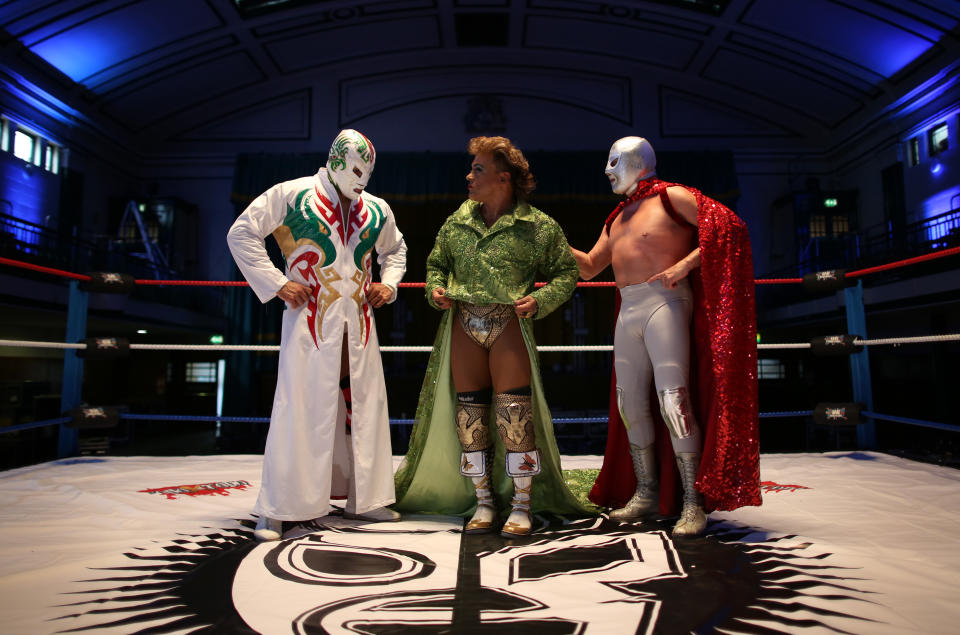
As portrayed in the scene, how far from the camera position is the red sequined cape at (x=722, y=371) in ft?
5.56

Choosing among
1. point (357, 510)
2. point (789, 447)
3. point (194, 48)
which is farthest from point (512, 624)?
point (194, 48)

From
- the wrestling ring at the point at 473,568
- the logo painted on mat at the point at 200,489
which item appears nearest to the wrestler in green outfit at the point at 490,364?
the wrestling ring at the point at 473,568

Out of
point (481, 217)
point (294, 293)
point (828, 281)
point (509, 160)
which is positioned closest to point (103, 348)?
point (294, 293)

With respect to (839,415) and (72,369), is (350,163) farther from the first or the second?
(839,415)

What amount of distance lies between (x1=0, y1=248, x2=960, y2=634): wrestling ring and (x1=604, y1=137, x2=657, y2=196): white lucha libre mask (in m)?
1.09

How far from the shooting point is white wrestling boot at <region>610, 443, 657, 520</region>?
187 cm

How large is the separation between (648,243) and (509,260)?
438 millimetres

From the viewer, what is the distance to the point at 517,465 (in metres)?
1.80

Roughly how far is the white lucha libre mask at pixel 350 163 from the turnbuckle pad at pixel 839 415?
2.28m

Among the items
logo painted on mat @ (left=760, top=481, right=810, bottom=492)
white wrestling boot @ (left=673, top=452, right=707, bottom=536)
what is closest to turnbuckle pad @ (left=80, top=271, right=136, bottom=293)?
white wrestling boot @ (left=673, top=452, right=707, bottom=536)

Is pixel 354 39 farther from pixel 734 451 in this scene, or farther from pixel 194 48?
pixel 734 451

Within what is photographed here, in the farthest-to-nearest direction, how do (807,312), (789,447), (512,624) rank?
(807,312)
(789,447)
(512,624)

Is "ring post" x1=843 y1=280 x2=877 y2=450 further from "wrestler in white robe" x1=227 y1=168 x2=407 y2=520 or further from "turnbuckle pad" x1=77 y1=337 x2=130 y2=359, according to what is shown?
"turnbuckle pad" x1=77 y1=337 x2=130 y2=359

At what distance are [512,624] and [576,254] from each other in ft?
4.41
